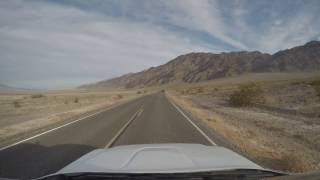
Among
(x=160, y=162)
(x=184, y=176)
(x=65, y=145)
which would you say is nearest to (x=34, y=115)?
(x=65, y=145)

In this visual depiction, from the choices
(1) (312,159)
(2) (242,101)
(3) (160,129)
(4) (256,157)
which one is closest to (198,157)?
(4) (256,157)

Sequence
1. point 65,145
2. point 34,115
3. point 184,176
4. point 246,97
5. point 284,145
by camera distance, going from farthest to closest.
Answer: point 246,97, point 34,115, point 284,145, point 65,145, point 184,176

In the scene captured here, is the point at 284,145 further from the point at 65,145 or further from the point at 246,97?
the point at 246,97

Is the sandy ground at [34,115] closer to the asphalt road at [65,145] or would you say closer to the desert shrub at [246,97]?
the asphalt road at [65,145]

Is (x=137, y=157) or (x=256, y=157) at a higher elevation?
(x=137, y=157)

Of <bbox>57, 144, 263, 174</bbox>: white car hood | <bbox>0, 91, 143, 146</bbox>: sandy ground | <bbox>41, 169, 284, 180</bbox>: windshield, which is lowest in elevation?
<bbox>0, 91, 143, 146</bbox>: sandy ground

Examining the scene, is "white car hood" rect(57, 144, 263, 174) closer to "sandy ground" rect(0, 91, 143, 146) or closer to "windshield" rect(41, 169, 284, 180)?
"windshield" rect(41, 169, 284, 180)

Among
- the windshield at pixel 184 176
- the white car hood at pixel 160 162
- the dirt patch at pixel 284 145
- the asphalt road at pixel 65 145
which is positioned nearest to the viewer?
the windshield at pixel 184 176

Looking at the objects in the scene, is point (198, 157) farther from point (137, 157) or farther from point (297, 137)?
point (297, 137)

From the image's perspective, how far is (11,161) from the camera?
938 cm

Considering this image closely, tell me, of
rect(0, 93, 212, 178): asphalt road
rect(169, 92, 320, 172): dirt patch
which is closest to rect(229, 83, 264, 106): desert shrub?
rect(169, 92, 320, 172): dirt patch

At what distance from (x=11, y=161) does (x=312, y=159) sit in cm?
778

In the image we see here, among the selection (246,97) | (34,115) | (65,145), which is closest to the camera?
(65,145)

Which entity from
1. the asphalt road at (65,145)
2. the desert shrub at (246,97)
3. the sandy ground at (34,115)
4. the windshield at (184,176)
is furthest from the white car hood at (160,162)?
the desert shrub at (246,97)
